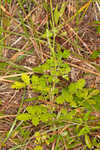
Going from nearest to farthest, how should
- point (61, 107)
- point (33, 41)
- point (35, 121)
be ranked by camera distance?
point (35, 121)
point (61, 107)
point (33, 41)

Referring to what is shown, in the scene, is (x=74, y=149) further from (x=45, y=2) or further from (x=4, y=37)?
(x=45, y=2)

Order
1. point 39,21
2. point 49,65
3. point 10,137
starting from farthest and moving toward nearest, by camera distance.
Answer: point 39,21 < point 10,137 < point 49,65

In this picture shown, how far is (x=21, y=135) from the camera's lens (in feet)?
8.16

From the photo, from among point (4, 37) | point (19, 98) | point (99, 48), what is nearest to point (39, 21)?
point (4, 37)

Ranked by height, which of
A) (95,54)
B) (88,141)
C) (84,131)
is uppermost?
(95,54)

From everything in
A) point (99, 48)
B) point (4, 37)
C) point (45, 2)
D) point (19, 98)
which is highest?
point (45, 2)

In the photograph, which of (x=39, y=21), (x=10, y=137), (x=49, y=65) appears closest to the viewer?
(x=49, y=65)

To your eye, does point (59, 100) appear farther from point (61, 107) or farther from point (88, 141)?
point (88, 141)

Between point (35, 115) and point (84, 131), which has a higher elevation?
point (35, 115)

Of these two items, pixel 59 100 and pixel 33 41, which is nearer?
pixel 59 100

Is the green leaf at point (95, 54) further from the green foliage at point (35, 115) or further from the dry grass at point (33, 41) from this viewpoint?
the green foliage at point (35, 115)

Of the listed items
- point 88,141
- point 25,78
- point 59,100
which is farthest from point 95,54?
point 88,141

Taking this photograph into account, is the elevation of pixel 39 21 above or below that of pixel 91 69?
above

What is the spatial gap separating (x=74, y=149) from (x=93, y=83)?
83 cm
